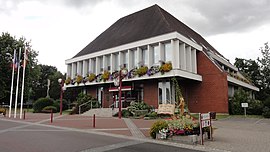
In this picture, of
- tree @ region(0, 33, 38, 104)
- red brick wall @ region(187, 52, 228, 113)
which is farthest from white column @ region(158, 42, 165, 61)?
tree @ region(0, 33, 38, 104)

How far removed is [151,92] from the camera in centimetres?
2605

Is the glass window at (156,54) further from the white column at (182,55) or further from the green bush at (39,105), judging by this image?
the green bush at (39,105)

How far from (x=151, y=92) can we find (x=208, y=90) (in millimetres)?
6139

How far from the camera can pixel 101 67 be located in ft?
104

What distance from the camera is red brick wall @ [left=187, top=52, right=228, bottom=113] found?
2473cm

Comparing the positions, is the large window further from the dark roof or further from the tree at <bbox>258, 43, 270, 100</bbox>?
the tree at <bbox>258, 43, 270, 100</bbox>

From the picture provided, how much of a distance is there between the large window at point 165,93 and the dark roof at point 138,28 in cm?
558

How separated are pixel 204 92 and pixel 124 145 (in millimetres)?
19063

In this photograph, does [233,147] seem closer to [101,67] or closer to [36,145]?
[36,145]

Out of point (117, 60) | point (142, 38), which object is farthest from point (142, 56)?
point (117, 60)

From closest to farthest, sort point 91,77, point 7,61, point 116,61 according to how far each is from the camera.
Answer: point 116,61
point 91,77
point 7,61

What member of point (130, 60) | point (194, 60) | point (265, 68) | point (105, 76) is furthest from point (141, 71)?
point (265, 68)

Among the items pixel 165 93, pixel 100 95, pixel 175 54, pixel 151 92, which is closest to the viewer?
pixel 175 54

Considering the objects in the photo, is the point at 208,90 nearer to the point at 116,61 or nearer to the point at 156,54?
the point at 156,54
